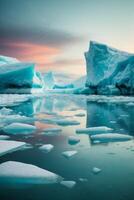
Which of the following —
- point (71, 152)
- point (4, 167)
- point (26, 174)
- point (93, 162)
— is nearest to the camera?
point (26, 174)

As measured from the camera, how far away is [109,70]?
24.8m

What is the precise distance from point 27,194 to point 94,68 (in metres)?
25.1

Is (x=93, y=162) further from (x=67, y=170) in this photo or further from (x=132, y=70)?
(x=132, y=70)

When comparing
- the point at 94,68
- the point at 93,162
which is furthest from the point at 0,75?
the point at 93,162

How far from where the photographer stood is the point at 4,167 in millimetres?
2605

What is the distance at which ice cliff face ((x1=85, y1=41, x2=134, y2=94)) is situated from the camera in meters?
22.2

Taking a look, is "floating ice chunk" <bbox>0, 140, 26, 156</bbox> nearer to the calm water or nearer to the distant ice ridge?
the calm water

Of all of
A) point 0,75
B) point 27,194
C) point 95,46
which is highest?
point 95,46

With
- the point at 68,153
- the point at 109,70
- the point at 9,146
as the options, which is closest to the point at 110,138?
the point at 68,153

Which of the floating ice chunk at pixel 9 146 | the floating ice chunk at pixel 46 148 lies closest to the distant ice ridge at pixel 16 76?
the floating ice chunk at pixel 9 146

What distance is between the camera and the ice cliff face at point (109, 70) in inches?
875

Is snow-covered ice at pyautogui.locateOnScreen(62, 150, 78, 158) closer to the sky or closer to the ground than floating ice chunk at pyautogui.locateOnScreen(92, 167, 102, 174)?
closer to the sky

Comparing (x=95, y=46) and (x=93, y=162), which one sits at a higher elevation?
(x=95, y=46)

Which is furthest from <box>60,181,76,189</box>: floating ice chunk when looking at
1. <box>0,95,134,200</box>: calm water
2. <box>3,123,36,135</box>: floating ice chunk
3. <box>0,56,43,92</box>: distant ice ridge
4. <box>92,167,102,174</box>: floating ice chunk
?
<box>0,56,43,92</box>: distant ice ridge
